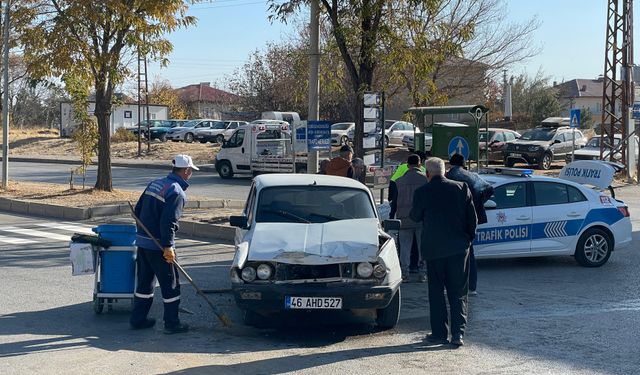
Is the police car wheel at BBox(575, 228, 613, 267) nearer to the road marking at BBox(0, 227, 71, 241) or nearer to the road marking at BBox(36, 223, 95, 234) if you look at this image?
the road marking at BBox(0, 227, 71, 241)

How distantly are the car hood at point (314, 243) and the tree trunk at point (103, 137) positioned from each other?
1373cm

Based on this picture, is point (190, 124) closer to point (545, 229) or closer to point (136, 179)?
point (136, 179)

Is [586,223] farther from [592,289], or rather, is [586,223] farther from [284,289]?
[284,289]

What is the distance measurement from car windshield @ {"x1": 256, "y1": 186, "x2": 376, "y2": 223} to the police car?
3331 mm

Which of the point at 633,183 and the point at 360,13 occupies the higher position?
the point at 360,13

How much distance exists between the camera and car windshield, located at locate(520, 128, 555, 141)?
3600 cm

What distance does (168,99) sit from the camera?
269 feet

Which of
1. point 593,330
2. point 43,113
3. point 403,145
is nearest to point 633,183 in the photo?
point 403,145

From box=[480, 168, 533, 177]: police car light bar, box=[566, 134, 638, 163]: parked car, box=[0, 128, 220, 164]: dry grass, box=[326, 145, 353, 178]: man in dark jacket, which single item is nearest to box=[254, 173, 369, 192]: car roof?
box=[480, 168, 533, 177]: police car light bar

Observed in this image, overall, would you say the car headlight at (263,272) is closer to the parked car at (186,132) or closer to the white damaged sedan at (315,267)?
the white damaged sedan at (315,267)

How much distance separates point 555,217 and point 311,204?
15.8 feet

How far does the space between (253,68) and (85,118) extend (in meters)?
30.9

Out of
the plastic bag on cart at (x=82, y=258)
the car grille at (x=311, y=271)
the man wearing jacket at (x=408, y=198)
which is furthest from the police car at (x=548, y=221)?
the plastic bag on cart at (x=82, y=258)

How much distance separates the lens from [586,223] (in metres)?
13.0
